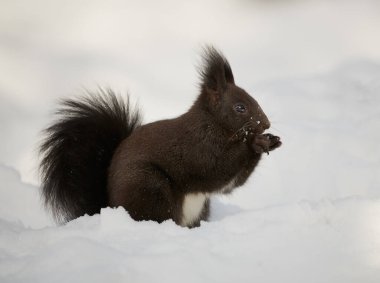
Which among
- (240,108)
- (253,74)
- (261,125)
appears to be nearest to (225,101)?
(240,108)

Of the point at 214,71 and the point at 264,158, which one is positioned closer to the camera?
the point at 214,71

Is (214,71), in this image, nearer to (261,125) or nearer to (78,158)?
(261,125)

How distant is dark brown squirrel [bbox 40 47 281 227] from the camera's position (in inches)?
95.7

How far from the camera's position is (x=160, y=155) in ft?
8.14

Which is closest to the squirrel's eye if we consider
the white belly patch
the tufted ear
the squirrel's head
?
the squirrel's head

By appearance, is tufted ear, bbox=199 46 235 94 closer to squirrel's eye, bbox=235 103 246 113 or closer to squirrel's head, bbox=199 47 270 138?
squirrel's head, bbox=199 47 270 138

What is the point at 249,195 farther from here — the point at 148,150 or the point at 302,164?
the point at 148,150

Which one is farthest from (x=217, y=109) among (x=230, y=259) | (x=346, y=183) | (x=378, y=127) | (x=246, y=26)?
(x=246, y=26)

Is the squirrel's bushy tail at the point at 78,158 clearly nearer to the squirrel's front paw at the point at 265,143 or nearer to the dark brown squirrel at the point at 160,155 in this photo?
the dark brown squirrel at the point at 160,155

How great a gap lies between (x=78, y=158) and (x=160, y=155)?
1.30 ft

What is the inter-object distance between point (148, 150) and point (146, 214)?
28 cm

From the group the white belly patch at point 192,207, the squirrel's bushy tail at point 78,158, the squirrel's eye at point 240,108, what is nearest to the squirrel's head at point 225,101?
the squirrel's eye at point 240,108

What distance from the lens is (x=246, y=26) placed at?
5.89 meters

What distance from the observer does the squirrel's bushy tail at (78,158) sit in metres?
2.61
